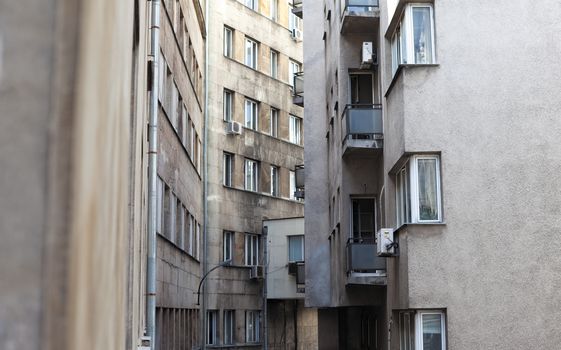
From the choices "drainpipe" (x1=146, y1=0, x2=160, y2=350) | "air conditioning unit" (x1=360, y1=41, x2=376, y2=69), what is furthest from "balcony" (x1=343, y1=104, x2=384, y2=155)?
"drainpipe" (x1=146, y1=0, x2=160, y2=350)

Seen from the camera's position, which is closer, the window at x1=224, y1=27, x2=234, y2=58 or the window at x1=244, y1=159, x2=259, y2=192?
the window at x1=224, y1=27, x2=234, y2=58

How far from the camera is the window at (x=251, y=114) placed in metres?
38.0

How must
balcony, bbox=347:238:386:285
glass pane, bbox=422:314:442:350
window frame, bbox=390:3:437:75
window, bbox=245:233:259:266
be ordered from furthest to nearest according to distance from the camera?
1. window, bbox=245:233:259:266
2. balcony, bbox=347:238:386:285
3. window frame, bbox=390:3:437:75
4. glass pane, bbox=422:314:442:350

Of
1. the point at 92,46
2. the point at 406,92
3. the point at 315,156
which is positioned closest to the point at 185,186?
the point at 315,156

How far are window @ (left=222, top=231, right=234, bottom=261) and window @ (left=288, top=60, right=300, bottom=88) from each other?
896cm

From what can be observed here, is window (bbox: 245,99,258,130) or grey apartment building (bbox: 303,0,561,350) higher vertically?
window (bbox: 245,99,258,130)

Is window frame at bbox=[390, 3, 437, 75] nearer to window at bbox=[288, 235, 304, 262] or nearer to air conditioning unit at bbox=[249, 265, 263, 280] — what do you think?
air conditioning unit at bbox=[249, 265, 263, 280]

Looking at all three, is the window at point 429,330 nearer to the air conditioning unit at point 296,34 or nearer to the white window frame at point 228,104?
the white window frame at point 228,104

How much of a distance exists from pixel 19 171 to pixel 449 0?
13023mm

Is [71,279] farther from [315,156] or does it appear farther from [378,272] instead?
[315,156]

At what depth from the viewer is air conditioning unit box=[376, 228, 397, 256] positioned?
14727 millimetres

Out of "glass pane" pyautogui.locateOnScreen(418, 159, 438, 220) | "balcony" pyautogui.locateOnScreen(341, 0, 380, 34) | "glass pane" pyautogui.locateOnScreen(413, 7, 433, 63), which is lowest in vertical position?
"glass pane" pyautogui.locateOnScreen(418, 159, 438, 220)

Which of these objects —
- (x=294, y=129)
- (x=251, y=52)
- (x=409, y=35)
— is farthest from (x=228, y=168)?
(x=409, y=35)

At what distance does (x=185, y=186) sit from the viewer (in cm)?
2686
